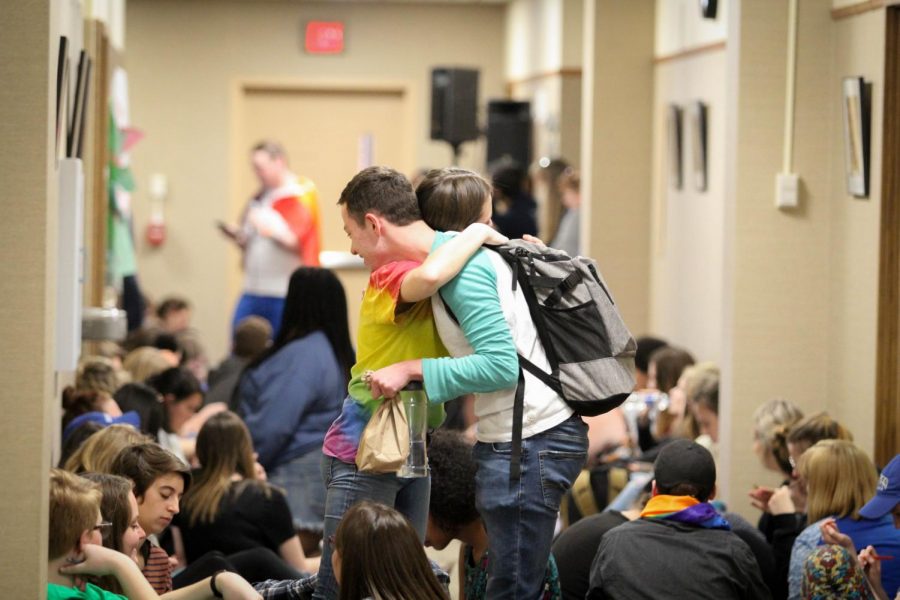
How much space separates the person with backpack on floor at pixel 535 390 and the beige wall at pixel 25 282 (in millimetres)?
845

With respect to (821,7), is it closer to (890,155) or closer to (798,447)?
(890,155)

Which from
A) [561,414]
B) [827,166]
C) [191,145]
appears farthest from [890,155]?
[191,145]

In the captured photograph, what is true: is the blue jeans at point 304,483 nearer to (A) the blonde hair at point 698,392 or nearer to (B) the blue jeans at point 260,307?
(A) the blonde hair at point 698,392

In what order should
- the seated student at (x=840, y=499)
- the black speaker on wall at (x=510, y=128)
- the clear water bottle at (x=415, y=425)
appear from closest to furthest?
1. the clear water bottle at (x=415, y=425)
2. the seated student at (x=840, y=499)
3. the black speaker on wall at (x=510, y=128)

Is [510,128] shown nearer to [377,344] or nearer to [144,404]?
[144,404]

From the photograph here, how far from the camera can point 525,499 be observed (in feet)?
9.09

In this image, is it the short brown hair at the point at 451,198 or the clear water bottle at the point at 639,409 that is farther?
the clear water bottle at the point at 639,409

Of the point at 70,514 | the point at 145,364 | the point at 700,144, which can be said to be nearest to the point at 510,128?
the point at 700,144

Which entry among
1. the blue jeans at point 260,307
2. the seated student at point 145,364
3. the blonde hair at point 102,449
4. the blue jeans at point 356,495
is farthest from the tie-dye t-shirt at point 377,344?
the blue jeans at point 260,307

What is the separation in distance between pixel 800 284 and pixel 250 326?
7.58 ft

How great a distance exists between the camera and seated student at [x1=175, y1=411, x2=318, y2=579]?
13.1 feet

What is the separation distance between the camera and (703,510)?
333cm

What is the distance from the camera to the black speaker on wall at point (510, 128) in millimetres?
10000

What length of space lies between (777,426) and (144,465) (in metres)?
1.98
